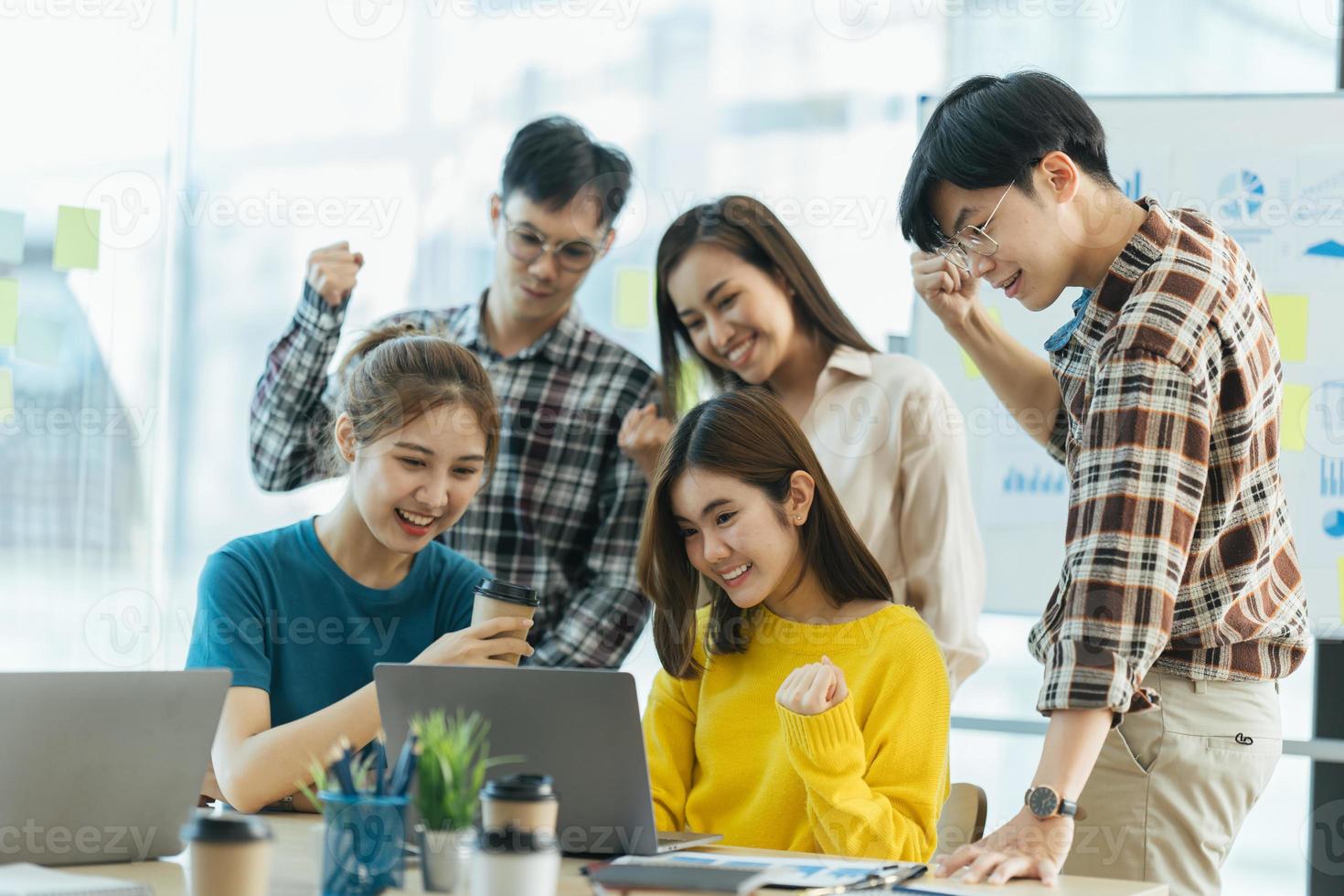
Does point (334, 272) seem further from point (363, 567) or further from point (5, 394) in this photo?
point (5, 394)

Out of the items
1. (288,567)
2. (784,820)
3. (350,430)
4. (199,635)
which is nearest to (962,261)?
(784,820)

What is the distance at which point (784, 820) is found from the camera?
1.72m

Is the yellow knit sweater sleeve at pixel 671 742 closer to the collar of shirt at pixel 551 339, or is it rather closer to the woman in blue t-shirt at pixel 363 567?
the woman in blue t-shirt at pixel 363 567

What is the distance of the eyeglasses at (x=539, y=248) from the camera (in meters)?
2.42

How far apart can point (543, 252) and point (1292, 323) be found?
1.41m

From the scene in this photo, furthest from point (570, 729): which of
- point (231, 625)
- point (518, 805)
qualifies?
point (231, 625)

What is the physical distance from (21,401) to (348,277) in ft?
3.14

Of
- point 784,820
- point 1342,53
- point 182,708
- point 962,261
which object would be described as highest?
point 1342,53

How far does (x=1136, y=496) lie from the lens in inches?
54.6

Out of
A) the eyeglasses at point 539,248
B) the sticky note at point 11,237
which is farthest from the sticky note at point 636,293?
the sticky note at point 11,237

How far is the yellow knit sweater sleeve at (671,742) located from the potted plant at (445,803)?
538 millimetres

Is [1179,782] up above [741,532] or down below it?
below

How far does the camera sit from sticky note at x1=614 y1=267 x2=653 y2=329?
3.11m

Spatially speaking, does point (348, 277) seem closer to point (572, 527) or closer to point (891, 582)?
point (572, 527)
